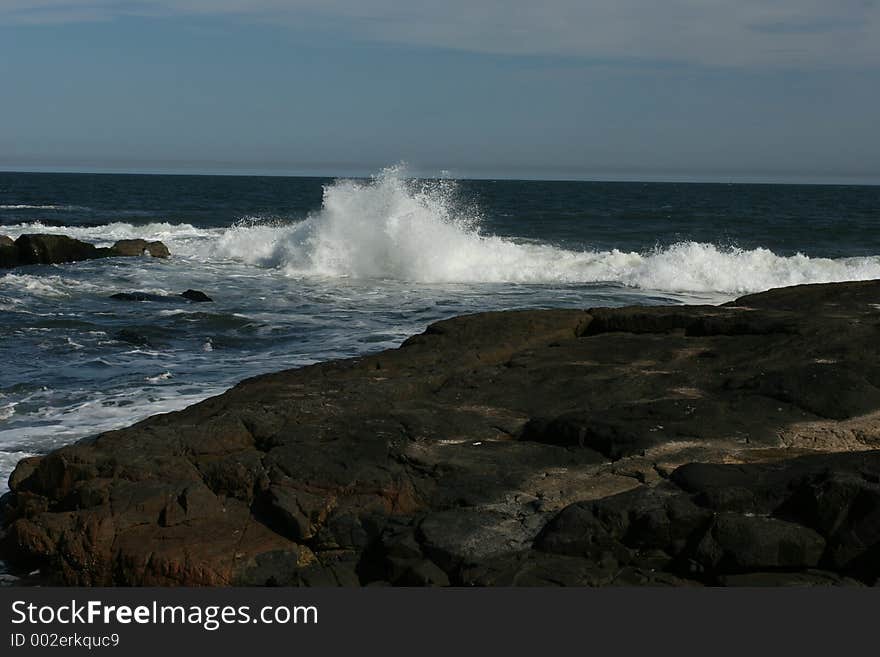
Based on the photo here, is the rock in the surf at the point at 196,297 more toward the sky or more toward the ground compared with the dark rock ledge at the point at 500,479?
more toward the ground

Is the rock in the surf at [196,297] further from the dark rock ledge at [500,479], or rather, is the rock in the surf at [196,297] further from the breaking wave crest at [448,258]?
the dark rock ledge at [500,479]

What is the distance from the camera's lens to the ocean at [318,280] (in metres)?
11.1

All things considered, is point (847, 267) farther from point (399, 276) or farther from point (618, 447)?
point (618, 447)

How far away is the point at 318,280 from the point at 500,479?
17.4 m

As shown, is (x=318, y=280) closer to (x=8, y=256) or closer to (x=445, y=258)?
(x=445, y=258)

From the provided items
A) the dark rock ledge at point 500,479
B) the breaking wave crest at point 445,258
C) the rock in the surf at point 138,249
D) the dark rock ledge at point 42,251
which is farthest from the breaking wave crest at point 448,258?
the dark rock ledge at point 500,479

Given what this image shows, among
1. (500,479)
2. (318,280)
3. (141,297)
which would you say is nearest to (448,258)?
(318,280)

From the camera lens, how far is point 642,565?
5.04 meters

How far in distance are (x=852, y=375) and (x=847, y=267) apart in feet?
63.6

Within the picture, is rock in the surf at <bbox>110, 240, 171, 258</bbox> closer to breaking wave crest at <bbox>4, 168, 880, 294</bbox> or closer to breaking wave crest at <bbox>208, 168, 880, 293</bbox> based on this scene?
breaking wave crest at <bbox>4, 168, 880, 294</bbox>

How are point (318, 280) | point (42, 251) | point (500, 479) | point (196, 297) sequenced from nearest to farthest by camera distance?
point (500, 479) → point (196, 297) → point (318, 280) → point (42, 251)

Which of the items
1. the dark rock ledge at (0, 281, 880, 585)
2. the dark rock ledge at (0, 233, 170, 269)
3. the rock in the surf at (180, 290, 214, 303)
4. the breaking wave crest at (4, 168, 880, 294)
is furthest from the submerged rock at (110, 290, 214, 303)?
the dark rock ledge at (0, 281, 880, 585)

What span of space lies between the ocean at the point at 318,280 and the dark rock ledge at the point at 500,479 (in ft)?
5.77

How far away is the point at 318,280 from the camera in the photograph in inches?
896
